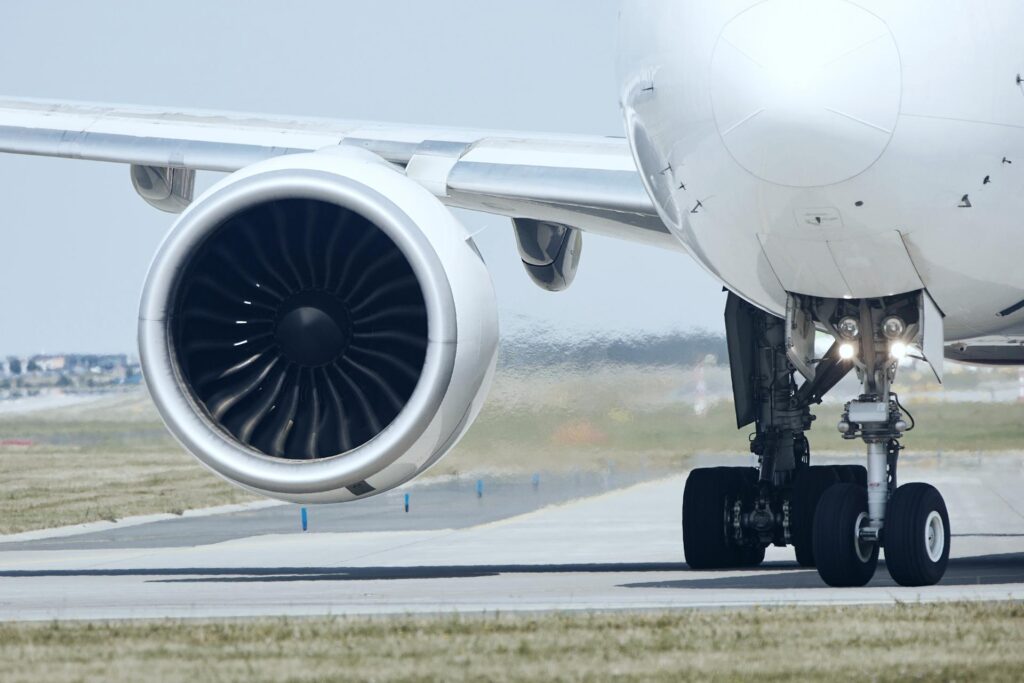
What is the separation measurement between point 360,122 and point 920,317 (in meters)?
5.06

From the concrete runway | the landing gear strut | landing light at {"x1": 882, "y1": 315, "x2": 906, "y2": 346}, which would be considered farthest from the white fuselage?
the concrete runway

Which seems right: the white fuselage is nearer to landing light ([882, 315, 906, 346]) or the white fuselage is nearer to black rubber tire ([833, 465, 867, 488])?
landing light ([882, 315, 906, 346])

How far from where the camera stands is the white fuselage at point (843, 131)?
32.0 feet

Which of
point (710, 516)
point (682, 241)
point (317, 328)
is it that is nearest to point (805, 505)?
point (710, 516)

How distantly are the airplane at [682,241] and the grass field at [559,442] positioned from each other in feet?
14.3

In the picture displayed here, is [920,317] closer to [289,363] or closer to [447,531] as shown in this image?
[289,363]

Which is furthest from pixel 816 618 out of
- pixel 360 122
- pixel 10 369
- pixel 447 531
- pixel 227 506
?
pixel 10 369

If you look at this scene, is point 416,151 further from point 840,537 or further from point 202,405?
point 840,537

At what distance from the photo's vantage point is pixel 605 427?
21062mm

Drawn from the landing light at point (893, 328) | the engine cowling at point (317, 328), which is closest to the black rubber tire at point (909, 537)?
the landing light at point (893, 328)

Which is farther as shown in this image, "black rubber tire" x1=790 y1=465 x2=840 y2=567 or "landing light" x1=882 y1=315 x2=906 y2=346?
"black rubber tire" x1=790 y1=465 x2=840 y2=567

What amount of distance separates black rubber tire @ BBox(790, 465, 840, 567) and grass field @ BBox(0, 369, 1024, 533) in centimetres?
510

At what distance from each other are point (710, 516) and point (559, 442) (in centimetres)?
644

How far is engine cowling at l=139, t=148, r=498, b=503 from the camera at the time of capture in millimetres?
11867
